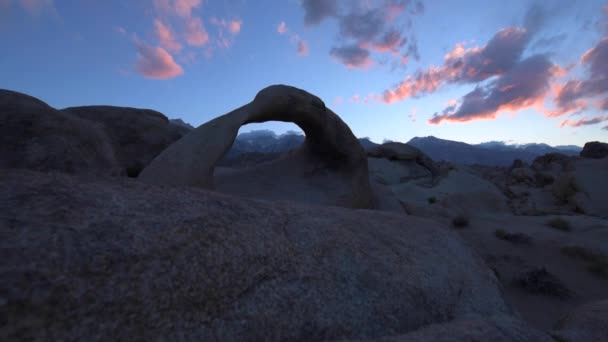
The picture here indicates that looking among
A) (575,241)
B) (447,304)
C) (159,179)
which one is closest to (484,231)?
(575,241)

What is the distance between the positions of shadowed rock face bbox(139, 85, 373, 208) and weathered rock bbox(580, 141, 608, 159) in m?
16.7

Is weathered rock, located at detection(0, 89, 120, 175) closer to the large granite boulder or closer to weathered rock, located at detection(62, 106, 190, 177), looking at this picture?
weathered rock, located at detection(62, 106, 190, 177)

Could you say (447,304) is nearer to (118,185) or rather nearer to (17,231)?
(118,185)

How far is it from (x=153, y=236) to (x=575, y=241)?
23.5 feet

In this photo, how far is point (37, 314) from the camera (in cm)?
76

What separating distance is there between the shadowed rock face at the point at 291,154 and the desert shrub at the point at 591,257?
3473 millimetres

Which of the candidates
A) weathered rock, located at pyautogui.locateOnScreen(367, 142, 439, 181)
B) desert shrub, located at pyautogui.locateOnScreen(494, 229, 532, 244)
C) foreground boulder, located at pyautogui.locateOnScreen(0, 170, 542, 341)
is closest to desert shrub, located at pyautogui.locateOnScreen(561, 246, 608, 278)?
desert shrub, located at pyautogui.locateOnScreen(494, 229, 532, 244)

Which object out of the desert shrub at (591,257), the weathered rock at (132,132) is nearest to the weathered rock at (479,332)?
the weathered rock at (132,132)

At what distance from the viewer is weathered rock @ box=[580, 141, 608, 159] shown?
15141 millimetres

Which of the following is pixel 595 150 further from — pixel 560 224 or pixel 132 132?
pixel 132 132

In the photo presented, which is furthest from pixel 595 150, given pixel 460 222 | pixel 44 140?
pixel 44 140

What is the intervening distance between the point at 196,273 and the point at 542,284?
16.3 feet

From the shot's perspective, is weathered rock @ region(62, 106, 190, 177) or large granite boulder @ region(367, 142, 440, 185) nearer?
weathered rock @ region(62, 106, 190, 177)

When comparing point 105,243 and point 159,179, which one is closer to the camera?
point 105,243
